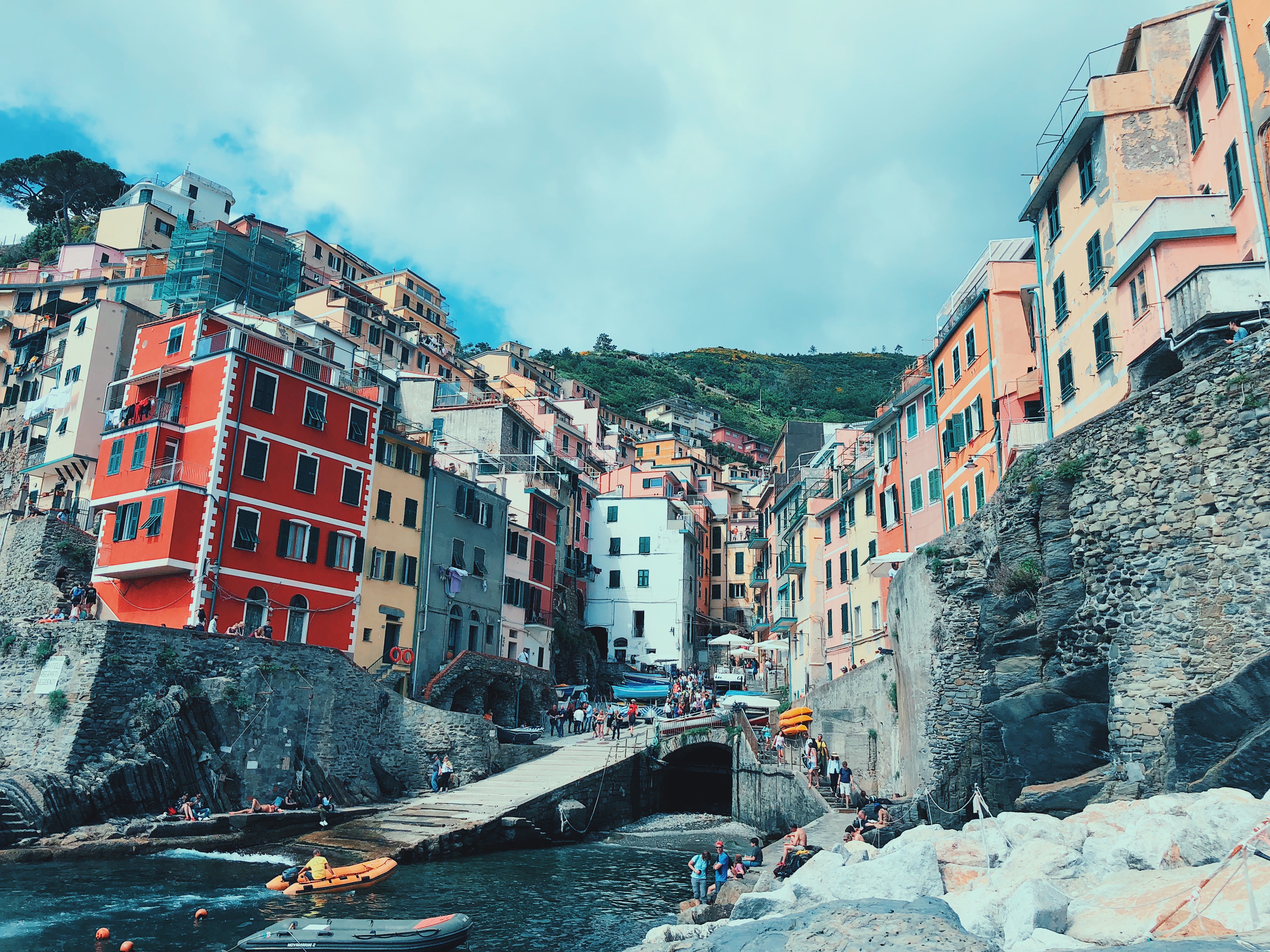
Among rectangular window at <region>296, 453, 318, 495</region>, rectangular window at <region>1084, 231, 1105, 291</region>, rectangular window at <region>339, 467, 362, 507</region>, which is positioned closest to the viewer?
rectangular window at <region>1084, 231, 1105, 291</region>

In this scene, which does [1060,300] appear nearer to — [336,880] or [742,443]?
[336,880]

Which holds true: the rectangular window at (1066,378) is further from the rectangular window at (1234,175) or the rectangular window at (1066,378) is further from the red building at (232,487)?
the red building at (232,487)

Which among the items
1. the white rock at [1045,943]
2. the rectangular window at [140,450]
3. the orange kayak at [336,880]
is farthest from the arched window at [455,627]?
the white rock at [1045,943]

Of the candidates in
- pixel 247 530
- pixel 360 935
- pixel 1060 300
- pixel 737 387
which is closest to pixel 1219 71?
pixel 1060 300

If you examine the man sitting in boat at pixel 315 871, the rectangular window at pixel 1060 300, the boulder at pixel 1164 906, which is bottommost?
the man sitting in boat at pixel 315 871

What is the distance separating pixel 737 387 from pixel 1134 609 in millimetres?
166465

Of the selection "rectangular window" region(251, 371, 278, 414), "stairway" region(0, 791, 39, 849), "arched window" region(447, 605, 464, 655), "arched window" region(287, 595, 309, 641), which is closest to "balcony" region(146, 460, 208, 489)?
"rectangular window" region(251, 371, 278, 414)

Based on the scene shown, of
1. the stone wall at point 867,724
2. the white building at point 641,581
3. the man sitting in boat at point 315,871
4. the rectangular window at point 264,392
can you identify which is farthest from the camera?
the white building at point 641,581

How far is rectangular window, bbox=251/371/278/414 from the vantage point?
128 feet

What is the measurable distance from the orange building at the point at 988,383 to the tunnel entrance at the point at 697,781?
19.3 metres

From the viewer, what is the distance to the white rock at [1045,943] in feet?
35.5

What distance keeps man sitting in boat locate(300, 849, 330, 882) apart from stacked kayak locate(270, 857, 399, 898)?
6cm

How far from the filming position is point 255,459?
127 ft

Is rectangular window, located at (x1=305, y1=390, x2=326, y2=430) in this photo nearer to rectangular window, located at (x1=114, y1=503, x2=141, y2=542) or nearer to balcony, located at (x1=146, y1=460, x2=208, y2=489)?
balcony, located at (x1=146, y1=460, x2=208, y2=489)
